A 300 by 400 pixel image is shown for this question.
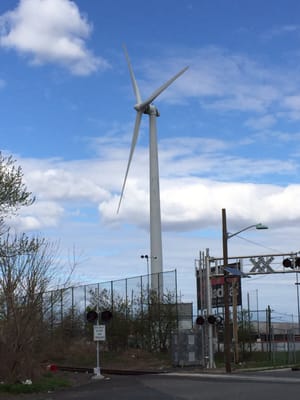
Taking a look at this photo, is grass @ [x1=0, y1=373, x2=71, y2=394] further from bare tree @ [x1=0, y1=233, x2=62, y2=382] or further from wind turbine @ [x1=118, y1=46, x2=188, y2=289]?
wind turbine @ [x1=118, y1=46, x2=188, y2=289]

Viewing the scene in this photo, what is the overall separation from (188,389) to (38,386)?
559 centimetres

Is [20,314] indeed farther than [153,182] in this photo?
No

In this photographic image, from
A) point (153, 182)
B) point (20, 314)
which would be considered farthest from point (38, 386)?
point (153, 182)

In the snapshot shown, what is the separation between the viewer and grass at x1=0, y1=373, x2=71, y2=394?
2392 cm

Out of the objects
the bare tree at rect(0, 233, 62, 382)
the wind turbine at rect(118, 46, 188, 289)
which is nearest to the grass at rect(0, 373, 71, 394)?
the bare tree at rect(0, 233, 62, 382)

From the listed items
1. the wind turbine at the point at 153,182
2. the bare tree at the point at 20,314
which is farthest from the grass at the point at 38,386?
the wind turbine at the point at 153,182

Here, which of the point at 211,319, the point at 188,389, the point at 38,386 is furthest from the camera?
the point at 211,319

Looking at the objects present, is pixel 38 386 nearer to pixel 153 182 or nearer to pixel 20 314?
pixel 20 314

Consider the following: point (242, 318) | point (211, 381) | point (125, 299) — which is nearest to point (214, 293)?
point (242, 318)

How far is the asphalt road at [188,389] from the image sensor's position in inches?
817

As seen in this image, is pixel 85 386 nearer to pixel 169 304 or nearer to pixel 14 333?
pixel 14 333

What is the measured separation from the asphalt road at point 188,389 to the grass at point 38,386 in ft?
2.61

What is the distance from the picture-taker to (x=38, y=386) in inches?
977

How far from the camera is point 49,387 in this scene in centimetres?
2538
